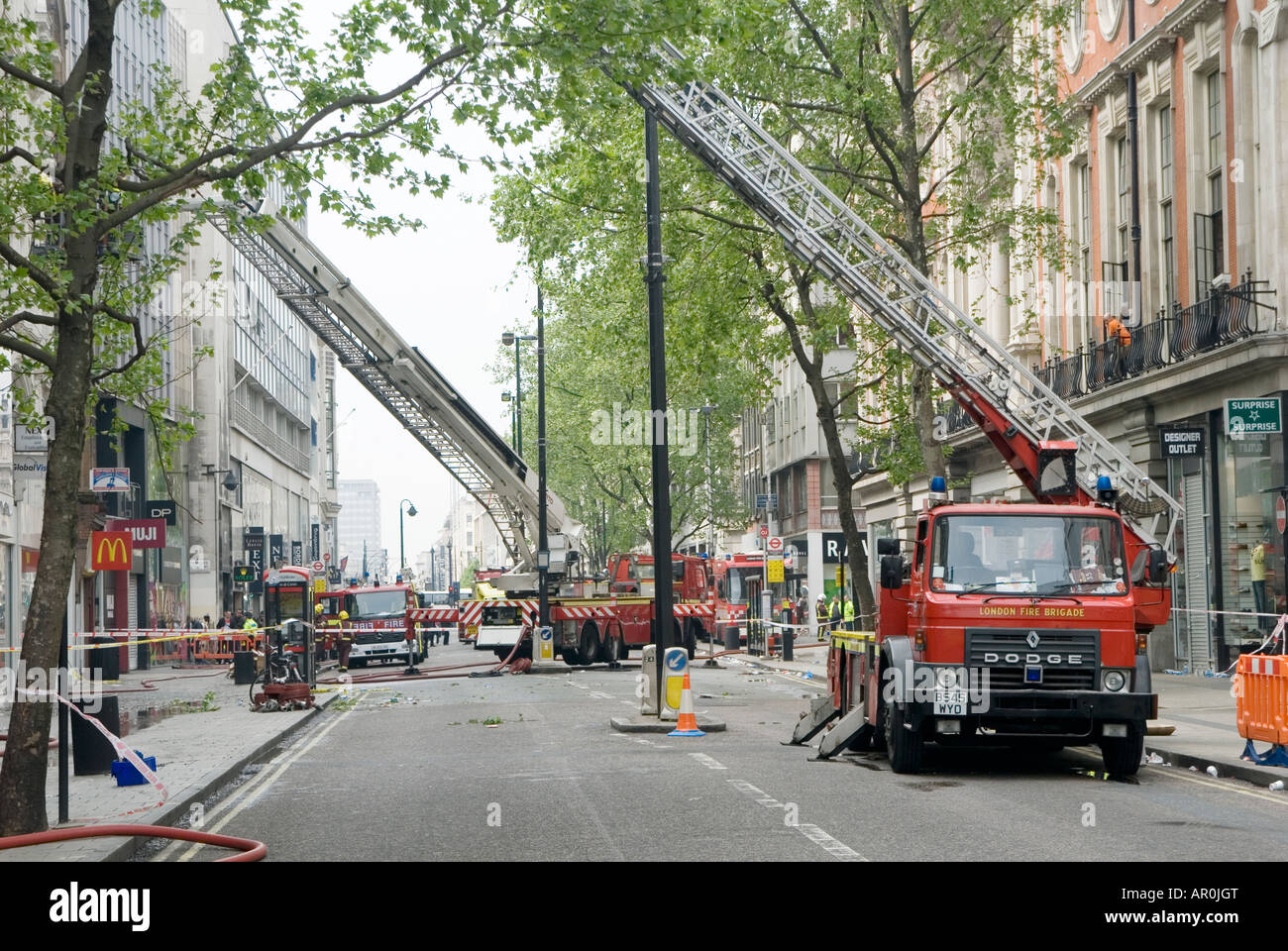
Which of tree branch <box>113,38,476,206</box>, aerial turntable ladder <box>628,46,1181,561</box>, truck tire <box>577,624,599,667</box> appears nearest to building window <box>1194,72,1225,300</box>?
aerial turntable ladder <box>628,46,1181,561</box>

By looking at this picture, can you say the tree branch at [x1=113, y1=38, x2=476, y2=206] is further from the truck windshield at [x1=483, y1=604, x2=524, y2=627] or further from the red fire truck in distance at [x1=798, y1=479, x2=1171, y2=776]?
the truck windshield at [x1=483, y1=604, x2=524, y2=627]

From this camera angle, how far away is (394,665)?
4500 centimetres

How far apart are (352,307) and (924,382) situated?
405 inches

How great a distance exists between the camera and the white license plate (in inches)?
546

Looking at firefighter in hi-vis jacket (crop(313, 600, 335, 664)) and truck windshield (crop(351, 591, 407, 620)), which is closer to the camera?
firefighter in hi-vis jacket (crop(313, 600, 335, 664))

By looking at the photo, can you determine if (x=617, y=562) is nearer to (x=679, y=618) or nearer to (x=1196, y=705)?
(x=679, y=618)

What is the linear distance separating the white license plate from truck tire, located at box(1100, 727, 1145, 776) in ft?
4.40

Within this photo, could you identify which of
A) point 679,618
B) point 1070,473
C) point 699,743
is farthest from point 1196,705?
point 679,618

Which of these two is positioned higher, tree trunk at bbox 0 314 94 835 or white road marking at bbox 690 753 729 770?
tree trunk at bbox 0 314 94 835

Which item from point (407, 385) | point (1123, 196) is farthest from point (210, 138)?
point (1123, 196)

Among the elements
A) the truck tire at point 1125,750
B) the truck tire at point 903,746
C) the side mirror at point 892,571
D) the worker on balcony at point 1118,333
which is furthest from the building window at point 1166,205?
the truck tire at point 903,746

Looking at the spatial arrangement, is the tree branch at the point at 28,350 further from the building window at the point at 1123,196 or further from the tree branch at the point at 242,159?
the building window at the point at 1123,196

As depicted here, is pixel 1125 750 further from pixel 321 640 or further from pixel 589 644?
pixel 321 640

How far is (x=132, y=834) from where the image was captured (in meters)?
10.6
